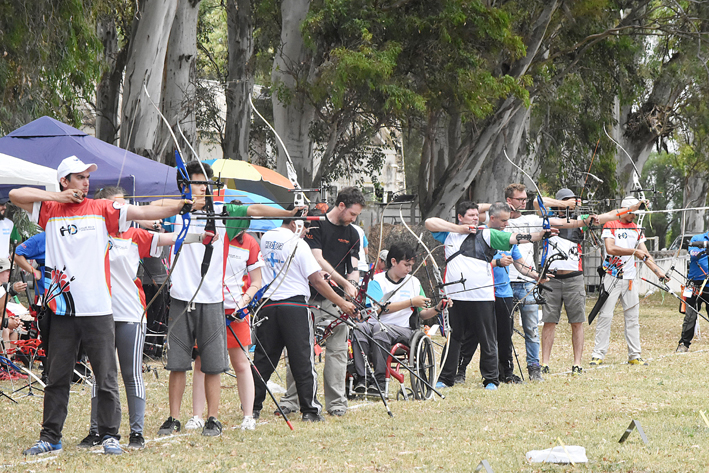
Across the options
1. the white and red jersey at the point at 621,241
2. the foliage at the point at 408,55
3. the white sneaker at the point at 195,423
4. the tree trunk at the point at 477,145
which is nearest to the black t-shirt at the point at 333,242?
the white sneaker at the point at 195,423

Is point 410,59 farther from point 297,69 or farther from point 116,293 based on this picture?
point 116,293

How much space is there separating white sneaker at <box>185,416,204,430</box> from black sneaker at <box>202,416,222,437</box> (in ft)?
0.75

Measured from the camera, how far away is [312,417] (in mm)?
6008

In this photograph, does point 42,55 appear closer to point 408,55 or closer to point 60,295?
point 60,295

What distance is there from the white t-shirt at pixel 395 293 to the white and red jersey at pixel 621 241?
2.91 m

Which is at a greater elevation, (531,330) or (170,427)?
(531,330)

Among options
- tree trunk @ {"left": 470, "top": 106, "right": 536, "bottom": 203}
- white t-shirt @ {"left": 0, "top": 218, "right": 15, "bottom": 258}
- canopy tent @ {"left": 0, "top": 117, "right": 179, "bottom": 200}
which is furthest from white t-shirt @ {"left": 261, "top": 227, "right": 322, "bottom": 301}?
tree trunk @ {"left": 470, "top": 106, "right": 536, "bottom": 203}

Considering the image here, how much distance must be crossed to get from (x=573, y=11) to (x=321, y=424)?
11929 millimetres

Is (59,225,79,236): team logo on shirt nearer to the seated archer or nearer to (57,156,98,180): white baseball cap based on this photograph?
(57,156,98,180): white baseball cap

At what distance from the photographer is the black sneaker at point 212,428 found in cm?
545

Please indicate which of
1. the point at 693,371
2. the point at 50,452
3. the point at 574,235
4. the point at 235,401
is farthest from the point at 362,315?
the point at 693,371

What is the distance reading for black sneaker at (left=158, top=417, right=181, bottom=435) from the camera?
5.54 m

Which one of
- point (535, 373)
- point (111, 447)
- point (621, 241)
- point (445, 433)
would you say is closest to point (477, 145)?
point (621, 241)

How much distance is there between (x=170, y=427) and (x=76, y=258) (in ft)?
4.65
